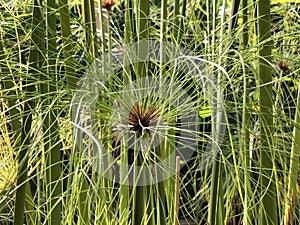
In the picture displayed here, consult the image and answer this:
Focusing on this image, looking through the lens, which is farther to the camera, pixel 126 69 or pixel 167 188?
pixel 167 188

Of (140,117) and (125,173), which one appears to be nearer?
(140,117)

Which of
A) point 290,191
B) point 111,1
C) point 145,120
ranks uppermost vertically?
point 111,1

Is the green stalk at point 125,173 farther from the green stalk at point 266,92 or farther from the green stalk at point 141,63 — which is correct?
the green stalk at point 266,92

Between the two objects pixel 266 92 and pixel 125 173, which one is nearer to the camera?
pixel 266 92

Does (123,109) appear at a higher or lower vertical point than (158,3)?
lower

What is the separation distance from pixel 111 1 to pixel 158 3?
0.81 m

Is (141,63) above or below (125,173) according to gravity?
above

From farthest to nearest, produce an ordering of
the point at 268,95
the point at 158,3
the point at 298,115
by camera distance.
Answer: the point at 158,3 < the point at 298,115 < the point at 268,95

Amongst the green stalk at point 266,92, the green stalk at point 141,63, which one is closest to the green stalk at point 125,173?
the green stalk at point 141,63

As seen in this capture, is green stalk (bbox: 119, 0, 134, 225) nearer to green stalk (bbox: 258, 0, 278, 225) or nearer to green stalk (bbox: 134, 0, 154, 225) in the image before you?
green stalk (bbox: 134, 0, 154, 225)

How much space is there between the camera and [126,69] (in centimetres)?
51

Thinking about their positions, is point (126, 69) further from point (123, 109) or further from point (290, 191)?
point (290, 191)

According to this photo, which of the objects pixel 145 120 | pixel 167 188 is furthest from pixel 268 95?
pixel 167 188

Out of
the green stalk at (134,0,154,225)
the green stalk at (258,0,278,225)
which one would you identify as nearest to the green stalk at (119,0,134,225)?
the green stalk at (134,0,154,225)
